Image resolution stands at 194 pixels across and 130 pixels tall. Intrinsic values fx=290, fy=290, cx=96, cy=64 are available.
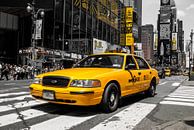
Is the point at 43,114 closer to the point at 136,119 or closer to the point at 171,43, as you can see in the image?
the point at 136,119

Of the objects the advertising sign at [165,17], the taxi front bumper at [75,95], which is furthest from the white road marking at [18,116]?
the advertising sign at [165,17]

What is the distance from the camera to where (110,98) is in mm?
7191

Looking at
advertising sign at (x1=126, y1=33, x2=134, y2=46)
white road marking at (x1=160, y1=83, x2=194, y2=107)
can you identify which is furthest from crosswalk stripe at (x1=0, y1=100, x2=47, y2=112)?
advertising sign at (x1=126, y1=33, x2=134, y2=46)

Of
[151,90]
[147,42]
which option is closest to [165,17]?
[147,42]

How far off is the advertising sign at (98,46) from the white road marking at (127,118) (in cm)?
3919

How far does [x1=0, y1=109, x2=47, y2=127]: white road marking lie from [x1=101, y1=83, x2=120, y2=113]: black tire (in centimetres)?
146

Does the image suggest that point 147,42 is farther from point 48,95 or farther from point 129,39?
point 48,95

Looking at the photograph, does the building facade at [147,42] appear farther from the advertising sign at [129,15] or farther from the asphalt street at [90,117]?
the asphalt street at [90,117]

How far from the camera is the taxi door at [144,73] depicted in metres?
9.18

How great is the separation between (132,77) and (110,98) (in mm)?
1375

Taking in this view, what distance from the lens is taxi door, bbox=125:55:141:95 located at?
8078 mm

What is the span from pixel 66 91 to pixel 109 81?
3.93ft

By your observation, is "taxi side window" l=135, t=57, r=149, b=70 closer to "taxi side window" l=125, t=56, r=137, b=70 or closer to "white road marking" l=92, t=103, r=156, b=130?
"taxi side window" l=125, t=56, r=137, b=70

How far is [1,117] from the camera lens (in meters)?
6.30
